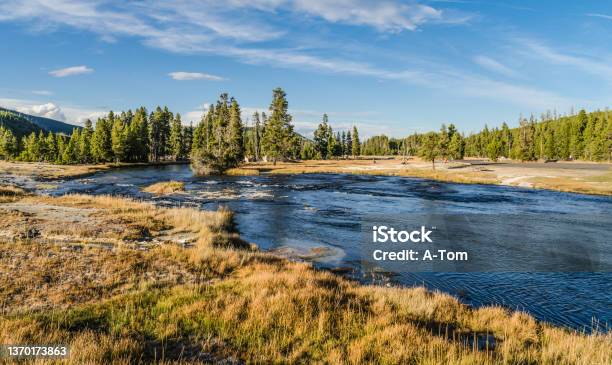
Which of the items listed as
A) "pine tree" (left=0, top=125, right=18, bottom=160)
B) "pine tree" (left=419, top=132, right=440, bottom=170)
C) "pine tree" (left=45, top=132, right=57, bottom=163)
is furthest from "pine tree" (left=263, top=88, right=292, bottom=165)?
"pine tree" (left=0, top=125, right=18, bottom=160)

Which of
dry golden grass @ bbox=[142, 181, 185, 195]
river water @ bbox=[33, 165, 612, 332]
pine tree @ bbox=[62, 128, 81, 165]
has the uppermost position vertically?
pine tree @ bbox=[62, 128, 81, 165]

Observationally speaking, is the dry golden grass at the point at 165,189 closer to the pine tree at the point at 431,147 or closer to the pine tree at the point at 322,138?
the pine tree at the point at 431,147

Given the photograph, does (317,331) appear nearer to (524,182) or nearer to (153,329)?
(153,329)

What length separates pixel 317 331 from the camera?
905cm

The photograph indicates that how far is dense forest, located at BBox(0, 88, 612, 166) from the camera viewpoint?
93062 mm

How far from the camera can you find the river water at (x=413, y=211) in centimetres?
1396

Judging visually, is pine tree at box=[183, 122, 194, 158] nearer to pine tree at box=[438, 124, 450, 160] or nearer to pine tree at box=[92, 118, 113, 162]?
pine tree at box=[92, 118, 113, 162]

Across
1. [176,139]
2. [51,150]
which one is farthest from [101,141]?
[176,139]

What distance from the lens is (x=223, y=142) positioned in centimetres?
8294

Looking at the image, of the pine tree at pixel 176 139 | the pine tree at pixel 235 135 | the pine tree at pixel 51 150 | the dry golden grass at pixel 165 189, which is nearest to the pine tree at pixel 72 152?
the pine tree at pixel 51 150

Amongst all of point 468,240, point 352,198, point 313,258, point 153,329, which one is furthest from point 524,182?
point 153,329

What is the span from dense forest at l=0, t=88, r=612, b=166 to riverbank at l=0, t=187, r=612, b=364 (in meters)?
60.1

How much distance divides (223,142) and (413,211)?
57089mm

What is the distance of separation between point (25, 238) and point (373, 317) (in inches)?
614
